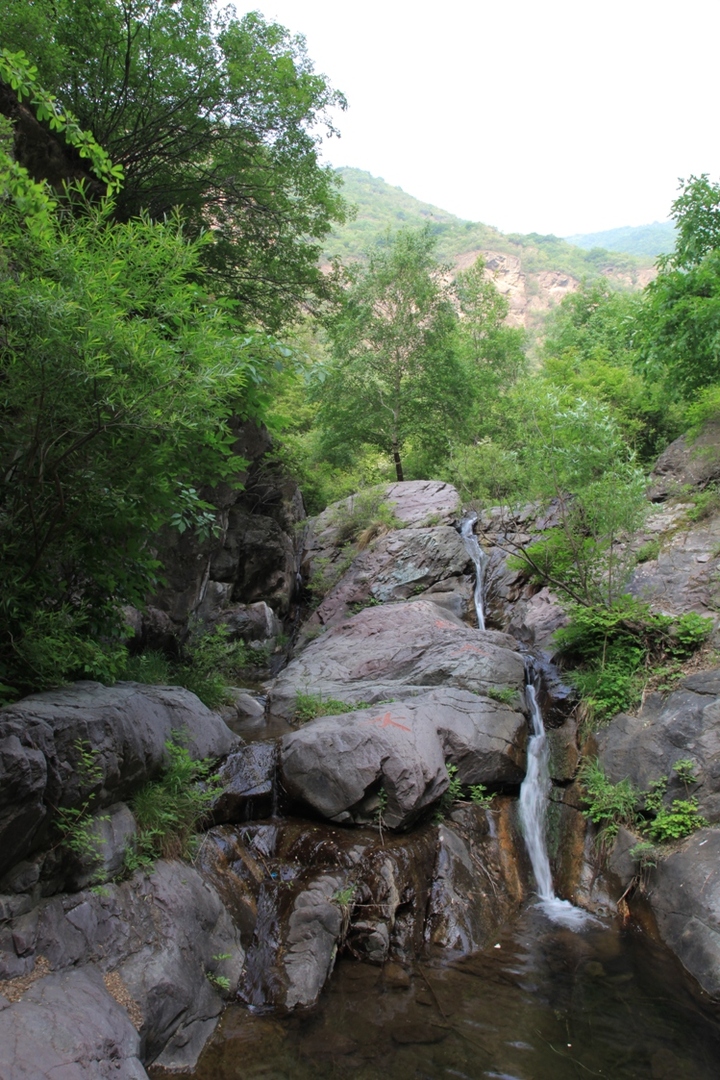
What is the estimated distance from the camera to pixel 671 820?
7098 millimetres

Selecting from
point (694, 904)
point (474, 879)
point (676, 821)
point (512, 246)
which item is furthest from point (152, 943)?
point (512, 246)

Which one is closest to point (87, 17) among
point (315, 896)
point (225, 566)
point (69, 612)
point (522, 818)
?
point (69, 612)

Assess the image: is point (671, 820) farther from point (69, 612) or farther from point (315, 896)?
point (69, 612)

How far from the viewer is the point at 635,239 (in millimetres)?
156625

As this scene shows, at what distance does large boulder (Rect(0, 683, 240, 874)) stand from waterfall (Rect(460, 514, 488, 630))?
9.09m

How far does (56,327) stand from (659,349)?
12.0 m

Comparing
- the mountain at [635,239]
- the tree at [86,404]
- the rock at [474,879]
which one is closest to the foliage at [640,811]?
the rock at [474,879]

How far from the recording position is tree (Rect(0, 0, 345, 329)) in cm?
958

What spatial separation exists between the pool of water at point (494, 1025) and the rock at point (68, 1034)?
0.77 metres

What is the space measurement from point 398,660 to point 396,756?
12.2ft

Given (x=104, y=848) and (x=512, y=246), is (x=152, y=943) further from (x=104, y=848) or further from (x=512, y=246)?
(x=512, y=246)

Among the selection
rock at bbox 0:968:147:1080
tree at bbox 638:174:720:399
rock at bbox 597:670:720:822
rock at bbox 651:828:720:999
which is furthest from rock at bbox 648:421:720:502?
rock at bbox 0:968:147:1080

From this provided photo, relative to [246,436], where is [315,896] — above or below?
below

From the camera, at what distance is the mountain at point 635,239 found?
5300 inches
